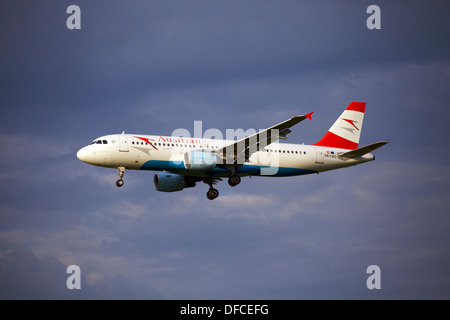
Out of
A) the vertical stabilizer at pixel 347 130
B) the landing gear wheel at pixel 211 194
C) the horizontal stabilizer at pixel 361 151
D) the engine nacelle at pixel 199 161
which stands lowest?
the landing gear wheel at pixel 211 194

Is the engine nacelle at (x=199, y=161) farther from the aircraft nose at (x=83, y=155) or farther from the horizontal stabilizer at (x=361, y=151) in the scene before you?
the horizontal stabilizer at (x=361, y=151)

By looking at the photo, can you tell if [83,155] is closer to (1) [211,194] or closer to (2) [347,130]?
(1) [211,194]

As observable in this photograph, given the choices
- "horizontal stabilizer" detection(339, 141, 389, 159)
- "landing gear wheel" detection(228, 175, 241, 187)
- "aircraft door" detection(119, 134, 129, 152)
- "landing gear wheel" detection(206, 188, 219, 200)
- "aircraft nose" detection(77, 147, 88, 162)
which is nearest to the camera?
"aircraft door" detection(119, 134, 129, 152)

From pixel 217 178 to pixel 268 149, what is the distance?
5.73 meters

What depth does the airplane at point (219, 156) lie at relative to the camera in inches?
2363

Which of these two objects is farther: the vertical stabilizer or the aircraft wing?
the vertical stabilizer

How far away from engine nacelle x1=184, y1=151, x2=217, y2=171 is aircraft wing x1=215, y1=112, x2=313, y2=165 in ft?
4.72

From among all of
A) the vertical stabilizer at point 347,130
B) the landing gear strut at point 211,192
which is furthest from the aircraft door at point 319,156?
the landing gear strut at point 211,192

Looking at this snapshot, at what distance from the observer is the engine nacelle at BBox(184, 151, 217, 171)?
5981 centimetres

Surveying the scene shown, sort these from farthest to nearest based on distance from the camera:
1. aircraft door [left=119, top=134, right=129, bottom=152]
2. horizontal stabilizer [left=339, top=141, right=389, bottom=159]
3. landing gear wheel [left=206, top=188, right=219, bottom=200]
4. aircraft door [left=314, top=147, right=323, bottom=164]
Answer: aircraft door [left=314, top=147, right=323, bottom=164] < landing gear wheel [left=206, top=188, right=219, bottom=200] < horizontal stabilizer [left=339, top=141, right=389, bottom=159] < aircraft door [left=119, top=134, right=129, bottom=152]

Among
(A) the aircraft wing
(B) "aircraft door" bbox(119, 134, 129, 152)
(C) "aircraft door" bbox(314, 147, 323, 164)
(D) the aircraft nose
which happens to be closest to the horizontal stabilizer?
(C) "aircraft door" bbox(314, 147, 323, 164)

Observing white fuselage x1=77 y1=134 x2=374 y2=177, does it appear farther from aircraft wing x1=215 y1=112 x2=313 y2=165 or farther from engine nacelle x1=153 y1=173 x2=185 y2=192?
engine nacelle x1=153 y1=173 x2=185 y2=192

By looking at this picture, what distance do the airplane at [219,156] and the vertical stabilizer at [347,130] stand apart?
0.10 meters
